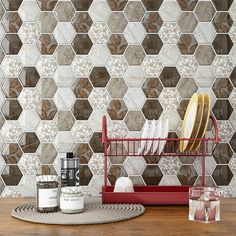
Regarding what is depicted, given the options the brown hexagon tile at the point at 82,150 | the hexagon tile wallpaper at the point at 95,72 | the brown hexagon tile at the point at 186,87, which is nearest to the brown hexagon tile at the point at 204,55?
the hexagon tile wallpaper at the point at 95,72

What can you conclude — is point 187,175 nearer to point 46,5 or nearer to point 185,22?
point 185,22

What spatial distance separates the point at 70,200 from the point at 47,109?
70 centimetres

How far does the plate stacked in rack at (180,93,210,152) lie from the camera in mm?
1960

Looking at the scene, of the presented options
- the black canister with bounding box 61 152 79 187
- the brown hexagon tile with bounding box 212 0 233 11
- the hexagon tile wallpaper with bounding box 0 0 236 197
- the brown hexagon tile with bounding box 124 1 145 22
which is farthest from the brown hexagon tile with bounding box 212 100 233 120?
the black canister with bounding box 61 152 79 187

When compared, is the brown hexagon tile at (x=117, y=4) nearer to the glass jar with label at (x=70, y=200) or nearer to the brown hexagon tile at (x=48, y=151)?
the brown hexagon tile at (x=48, y=151)

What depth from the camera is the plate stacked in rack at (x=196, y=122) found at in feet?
6.43

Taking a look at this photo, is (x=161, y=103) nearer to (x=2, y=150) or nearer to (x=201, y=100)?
(x=201, y=100)

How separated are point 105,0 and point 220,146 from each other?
93 centimetres

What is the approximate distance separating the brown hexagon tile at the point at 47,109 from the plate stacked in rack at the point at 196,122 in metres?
0.66

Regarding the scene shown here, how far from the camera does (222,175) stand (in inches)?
90.4

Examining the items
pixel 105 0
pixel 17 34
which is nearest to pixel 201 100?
pixel 105 0

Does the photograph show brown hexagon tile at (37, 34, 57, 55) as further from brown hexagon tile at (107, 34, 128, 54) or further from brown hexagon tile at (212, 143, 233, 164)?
brown hexagon tile at (212, 143, 233, 164)

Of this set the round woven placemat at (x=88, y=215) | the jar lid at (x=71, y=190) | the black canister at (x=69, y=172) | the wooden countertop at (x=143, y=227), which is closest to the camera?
the wooden countertop at (x=143, y=227)

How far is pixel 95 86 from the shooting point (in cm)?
231
